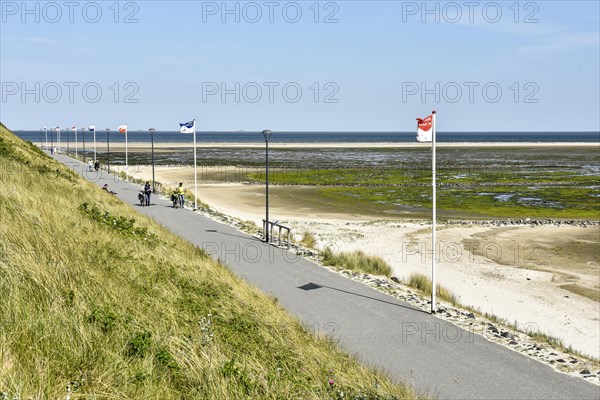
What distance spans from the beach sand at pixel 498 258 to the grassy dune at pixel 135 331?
322 inches

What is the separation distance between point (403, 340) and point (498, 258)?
47.5 ft

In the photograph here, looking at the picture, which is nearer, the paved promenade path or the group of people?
the paved promenade path

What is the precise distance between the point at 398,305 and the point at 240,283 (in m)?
4.46

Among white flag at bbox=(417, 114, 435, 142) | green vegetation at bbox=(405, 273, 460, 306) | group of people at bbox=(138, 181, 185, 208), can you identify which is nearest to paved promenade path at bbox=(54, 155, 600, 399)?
green vegetation at bbox=(405, 273, 460, 306)

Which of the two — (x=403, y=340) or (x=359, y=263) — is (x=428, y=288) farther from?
(x=403, y=340)

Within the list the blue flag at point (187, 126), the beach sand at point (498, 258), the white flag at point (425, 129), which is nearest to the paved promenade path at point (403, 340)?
the beach sand at point (498, 258)

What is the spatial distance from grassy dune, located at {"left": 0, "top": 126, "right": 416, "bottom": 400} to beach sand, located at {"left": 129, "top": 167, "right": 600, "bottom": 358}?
8.17m

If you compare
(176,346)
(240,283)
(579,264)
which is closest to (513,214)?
(579,264)

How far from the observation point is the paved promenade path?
10.3 m

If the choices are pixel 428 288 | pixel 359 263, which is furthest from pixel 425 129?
pixel 359 263

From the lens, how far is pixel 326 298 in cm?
1547

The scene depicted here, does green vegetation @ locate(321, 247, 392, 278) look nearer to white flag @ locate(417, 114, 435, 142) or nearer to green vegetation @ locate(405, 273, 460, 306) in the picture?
green vegetation @ locate(405, 273, 460, 306)

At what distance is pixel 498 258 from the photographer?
25234 mm

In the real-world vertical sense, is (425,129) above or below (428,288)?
above
